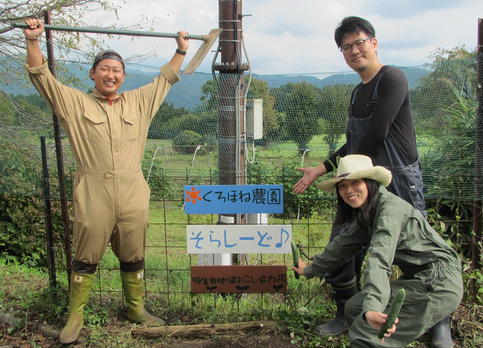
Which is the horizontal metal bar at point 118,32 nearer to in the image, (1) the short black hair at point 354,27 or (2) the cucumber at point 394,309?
(1) the short black hair at point 354,27

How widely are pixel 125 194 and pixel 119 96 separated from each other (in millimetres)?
716

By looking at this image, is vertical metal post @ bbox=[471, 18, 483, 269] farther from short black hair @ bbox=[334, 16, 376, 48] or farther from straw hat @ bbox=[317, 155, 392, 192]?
straw hat @ bbox=[317, 155, 392, 192]

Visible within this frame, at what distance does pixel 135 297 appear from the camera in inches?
117

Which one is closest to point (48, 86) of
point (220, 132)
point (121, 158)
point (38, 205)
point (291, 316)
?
point (121, 158)

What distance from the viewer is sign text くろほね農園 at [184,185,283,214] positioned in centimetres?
296

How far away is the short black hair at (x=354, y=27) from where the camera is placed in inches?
94.1

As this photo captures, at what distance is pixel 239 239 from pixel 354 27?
1730 millimetres

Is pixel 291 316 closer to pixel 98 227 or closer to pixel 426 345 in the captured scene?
pixel 426 345

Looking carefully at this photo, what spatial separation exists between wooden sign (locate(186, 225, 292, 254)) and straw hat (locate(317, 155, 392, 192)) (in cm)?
84

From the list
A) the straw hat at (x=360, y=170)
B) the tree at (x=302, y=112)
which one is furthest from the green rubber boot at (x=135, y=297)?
the tree at (x=302, y=112)

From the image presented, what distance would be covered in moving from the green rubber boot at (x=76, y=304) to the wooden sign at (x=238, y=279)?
81cm

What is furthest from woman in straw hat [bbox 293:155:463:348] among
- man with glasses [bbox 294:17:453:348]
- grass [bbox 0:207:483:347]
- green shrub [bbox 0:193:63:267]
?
green shrub [bbox 0:193:63:267]

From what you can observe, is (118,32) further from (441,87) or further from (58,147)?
(441,87)

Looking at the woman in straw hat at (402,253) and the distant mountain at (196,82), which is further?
the distant mountain at (196,82)
